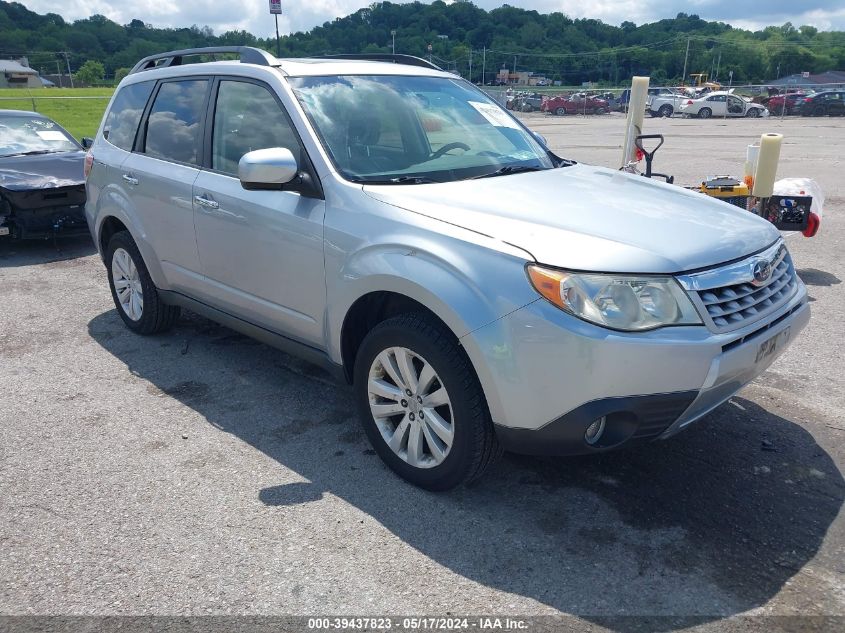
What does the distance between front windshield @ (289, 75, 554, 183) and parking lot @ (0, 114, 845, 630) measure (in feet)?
2.69

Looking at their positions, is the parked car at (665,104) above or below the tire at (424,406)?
below

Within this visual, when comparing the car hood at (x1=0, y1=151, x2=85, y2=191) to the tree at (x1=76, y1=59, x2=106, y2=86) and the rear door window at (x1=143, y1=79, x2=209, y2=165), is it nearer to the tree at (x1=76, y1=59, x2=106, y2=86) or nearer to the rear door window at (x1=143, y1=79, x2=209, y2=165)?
the rear door window at (x1=143, y1=79, x2=209, y2=165)

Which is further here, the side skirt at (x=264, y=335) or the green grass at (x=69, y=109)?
the green grass at (x=69, y=109)

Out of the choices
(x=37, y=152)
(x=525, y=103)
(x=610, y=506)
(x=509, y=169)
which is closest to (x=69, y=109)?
(x=37, y=152)

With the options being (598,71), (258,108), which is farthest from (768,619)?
(598,71)

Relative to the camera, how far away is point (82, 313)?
20.5ft

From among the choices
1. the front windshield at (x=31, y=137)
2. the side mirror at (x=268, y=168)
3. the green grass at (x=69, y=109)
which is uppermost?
the side mirror at (x=268, y=168)

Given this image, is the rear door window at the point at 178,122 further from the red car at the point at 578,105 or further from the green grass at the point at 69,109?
the red car at the point at 578,105

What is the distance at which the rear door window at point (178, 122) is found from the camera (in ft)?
14.8

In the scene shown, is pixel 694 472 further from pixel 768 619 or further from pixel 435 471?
pixel 435 471

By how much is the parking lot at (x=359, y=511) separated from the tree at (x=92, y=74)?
93.3 m

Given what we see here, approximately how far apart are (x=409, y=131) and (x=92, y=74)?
9486 cm

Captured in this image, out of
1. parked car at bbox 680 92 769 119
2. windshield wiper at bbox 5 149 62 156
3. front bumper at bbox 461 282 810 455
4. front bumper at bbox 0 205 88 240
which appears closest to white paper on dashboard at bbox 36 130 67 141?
windshield wiper at bbox 5 149 62 156

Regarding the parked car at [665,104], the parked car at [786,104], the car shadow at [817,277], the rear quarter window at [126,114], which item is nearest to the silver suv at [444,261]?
the rear quarter window at [126,114]
